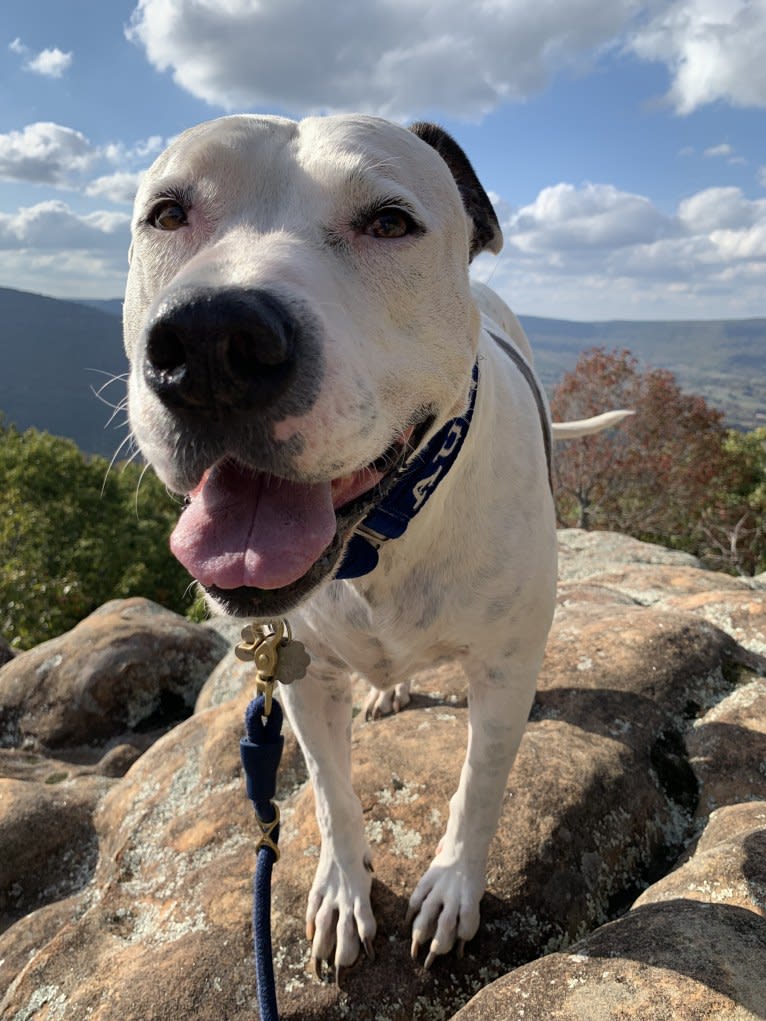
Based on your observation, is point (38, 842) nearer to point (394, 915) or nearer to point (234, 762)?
point (234, 762)

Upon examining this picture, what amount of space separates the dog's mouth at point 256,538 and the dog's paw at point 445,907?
1.47 meters

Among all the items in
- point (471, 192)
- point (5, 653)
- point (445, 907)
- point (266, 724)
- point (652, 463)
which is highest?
point (471, 192)

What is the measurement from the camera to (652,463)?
25.3 meters

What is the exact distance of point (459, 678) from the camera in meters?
4.06

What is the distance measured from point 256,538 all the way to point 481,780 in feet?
4.80

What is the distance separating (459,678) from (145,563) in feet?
65.2

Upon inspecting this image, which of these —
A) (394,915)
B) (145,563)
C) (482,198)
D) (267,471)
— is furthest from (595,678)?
(145,563)

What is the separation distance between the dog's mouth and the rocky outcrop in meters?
1.31

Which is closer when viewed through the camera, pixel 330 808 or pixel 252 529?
pixel 252 529

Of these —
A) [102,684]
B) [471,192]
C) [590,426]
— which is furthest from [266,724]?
[590,426]

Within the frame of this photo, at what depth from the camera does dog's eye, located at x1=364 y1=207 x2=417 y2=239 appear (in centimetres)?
185

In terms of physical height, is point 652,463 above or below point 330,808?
below

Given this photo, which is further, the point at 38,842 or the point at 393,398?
the point at 38,842

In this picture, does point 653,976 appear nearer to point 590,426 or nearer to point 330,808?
point 330,808
